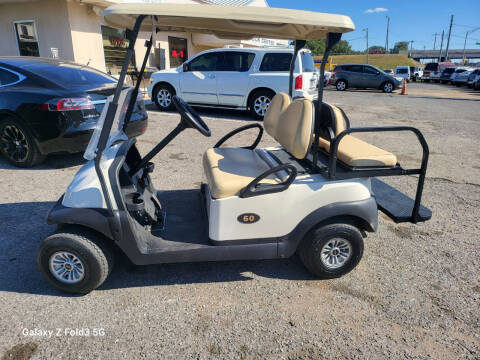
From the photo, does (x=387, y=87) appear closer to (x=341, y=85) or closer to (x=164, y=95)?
(x=341, y=85)

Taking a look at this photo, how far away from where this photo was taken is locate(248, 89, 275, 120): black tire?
8.36 metres

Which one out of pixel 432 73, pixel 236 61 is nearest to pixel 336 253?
pixel 236 61

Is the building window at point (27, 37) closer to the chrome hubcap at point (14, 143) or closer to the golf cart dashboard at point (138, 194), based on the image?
the chrome hubcap at point (14, 143)

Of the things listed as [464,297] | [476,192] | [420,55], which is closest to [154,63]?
[476,192]

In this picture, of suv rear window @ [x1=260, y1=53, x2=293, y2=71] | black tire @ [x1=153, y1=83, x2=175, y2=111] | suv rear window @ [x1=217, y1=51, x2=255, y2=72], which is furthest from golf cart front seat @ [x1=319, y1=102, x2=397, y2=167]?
black tire @ [x1=153, y1=83, x2=175, y2=111]

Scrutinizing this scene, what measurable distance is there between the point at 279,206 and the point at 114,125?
135cm

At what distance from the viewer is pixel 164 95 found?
9.20 meters

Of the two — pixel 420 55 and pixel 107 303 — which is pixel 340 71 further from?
pixel 420 55

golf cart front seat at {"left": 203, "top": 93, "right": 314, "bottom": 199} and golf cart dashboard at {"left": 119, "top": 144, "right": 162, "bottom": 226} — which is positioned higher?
golf cart front seat at {"left": 203, "top": 93, "right": 314, "bottom": 199}

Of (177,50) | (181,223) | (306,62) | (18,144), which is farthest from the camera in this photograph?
(177,50)

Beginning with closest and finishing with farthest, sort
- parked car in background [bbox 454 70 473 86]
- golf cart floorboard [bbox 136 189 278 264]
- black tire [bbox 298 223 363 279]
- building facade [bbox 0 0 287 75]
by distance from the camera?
golf cart floorboard [bbox 136 189 278 264] → black tire [bbox 298 223 363 279] → building facade [bbox 0 0 287 75] → parked car in background [bbox 454 70 473 86]

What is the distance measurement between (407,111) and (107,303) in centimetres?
1154

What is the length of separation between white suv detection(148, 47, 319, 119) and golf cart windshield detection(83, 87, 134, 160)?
5721mm

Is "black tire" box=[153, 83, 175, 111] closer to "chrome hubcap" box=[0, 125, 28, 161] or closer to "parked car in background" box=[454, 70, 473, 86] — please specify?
"chrome hubcap" box=[0, 125, 28, 161]
